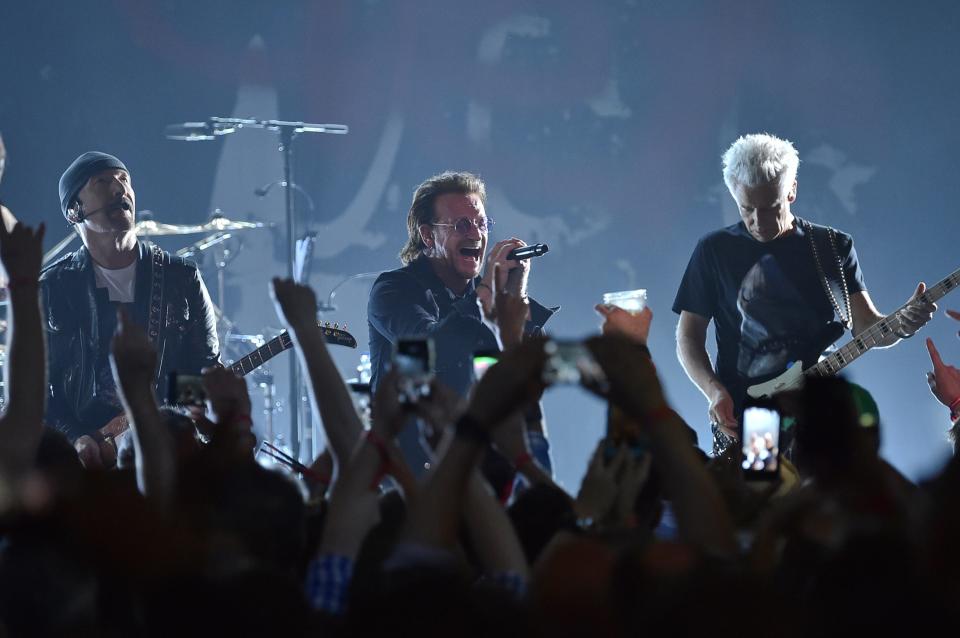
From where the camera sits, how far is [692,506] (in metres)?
1.56

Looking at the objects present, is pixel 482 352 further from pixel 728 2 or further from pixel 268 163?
pixel 268 163

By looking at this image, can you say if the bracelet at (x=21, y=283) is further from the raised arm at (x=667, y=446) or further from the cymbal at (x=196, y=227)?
the cymbal at (x=196, y=227)

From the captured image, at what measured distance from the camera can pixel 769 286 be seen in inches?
197

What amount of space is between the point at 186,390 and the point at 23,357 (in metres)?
0.50

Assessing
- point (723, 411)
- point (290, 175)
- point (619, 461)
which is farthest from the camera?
point (290, 175)

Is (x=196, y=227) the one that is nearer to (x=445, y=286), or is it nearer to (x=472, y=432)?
(x=445, y=286)

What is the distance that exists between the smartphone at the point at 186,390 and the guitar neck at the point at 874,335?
2.94 meters

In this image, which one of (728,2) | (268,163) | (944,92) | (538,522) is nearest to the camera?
(538,522)

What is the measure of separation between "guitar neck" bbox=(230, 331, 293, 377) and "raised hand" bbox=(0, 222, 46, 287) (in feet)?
10.1

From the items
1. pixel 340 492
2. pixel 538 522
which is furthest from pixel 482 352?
pixel 340 492

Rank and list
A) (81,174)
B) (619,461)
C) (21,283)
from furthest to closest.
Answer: (81,174)
(21,283)
(619,461)

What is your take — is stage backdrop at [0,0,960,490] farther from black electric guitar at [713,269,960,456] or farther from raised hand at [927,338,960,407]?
raised hand at [927,338,960,407]

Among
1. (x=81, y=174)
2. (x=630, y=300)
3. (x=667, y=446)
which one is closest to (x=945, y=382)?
(x=630, y=300)

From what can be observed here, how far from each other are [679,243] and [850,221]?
119cm
